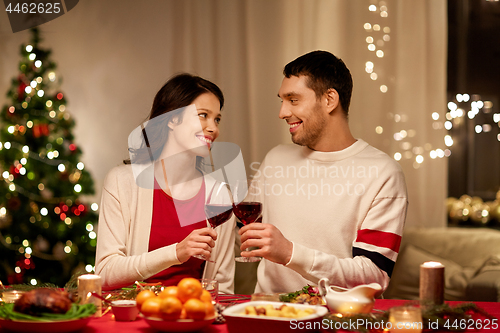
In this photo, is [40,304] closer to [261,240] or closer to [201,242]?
[201,242]

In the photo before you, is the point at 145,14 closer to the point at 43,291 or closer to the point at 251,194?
the point at 251,194

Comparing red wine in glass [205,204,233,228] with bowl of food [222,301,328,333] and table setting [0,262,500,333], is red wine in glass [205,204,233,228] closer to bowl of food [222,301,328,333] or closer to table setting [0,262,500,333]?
table setting [0,262,500,333]

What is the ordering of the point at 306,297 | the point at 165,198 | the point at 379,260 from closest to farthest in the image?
1. the point at 306,297
2. the point at 379,260
3. the point at 165,198

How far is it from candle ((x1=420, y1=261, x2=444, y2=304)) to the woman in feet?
3.31

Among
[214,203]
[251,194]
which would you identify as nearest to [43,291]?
[214,203]

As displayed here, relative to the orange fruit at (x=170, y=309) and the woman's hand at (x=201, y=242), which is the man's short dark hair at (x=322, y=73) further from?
the orange fruit at (x=170, y=309)

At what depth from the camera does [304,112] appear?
7.59ft

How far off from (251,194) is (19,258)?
2.34 meters

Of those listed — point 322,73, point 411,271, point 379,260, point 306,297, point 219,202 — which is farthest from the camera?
point 411,271

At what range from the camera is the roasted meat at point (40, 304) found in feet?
3.74

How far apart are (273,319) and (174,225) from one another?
113 centimetres

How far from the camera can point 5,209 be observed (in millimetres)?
3633


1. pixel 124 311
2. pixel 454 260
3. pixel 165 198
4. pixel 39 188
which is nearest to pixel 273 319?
pixel 124 311

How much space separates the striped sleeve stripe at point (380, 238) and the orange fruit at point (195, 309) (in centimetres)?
107
